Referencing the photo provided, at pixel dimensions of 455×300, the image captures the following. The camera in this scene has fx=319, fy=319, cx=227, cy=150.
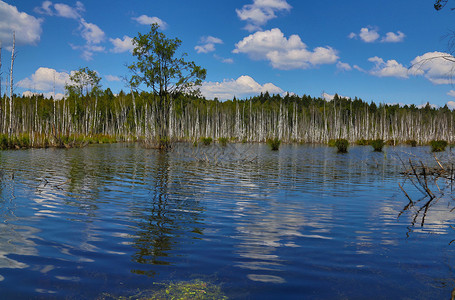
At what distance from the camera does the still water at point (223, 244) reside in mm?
3383

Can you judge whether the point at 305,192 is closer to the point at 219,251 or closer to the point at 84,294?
the point at 219,251

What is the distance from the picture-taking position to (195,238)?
199 inches

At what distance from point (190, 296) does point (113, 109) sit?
89775mm

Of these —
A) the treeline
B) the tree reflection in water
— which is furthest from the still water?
the treeline

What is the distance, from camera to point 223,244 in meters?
4.79

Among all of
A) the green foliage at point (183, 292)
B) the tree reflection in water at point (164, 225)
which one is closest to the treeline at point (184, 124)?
the tree reflection in water at point (164, 225)

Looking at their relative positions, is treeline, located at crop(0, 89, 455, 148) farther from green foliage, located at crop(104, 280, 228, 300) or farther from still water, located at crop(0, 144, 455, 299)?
green foliage, located at crop(104, 280, 228, 300)

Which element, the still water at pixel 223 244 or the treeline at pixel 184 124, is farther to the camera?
the treeline at pixel 184 124

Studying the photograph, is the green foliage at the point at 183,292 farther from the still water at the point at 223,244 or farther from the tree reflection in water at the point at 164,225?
the tree reflection in water at the point at 164,225

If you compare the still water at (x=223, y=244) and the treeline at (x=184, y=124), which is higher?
the treeline at (x=184, y=124)

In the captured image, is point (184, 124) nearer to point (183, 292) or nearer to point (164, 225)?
point (164, 225)

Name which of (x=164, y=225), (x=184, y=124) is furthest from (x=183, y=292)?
(x=184, y=124)

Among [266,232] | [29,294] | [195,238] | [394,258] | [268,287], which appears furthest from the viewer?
[266,232]

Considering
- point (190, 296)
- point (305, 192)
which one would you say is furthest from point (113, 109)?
point (190, 296)
